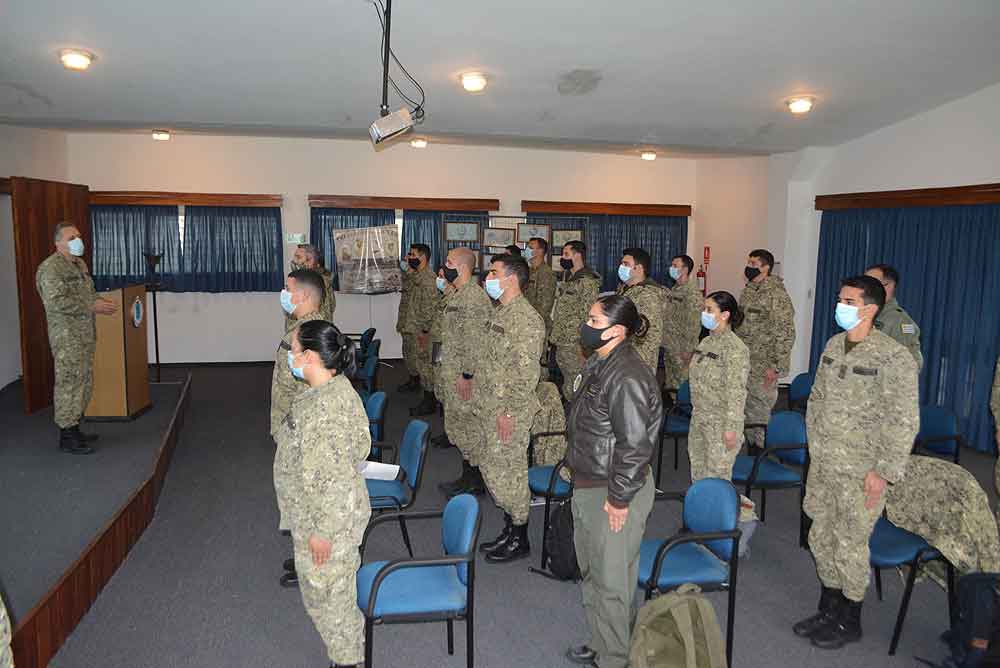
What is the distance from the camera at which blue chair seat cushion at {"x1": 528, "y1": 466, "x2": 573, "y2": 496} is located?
150 inches

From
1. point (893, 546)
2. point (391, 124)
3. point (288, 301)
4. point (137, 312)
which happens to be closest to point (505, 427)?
point (288, 301)

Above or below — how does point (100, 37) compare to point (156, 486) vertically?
above

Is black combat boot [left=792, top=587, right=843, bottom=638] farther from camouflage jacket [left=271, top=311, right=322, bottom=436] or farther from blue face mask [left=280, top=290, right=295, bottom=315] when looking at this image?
blue face mask [left=280, top=290, right=295, bottom=315]

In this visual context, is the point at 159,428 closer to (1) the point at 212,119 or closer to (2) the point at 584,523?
(1) the point at 212,119

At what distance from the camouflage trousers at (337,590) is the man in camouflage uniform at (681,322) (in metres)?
5.14

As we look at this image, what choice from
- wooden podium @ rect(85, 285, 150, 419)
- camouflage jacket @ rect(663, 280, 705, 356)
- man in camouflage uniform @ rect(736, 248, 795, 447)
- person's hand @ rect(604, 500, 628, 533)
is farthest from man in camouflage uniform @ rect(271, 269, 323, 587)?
camouflage jacket @ rect(663, 280, 705, 356)

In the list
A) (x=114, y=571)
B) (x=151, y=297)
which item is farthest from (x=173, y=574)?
(x=151, y=297)

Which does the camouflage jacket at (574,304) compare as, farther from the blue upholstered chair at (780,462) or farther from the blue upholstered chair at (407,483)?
the blue upholstered chair at (407,483)

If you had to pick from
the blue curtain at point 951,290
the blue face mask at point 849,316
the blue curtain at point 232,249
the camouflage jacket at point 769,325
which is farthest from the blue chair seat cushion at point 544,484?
the blue curtain at point 232,249

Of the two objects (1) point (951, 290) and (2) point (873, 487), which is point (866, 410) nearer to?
(2) point (873, 487)

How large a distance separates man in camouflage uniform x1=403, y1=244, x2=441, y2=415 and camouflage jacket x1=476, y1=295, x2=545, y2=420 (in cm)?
343

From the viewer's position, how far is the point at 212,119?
6223 mm

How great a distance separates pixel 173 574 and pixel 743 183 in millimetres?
8441

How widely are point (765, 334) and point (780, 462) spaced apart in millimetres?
1955
